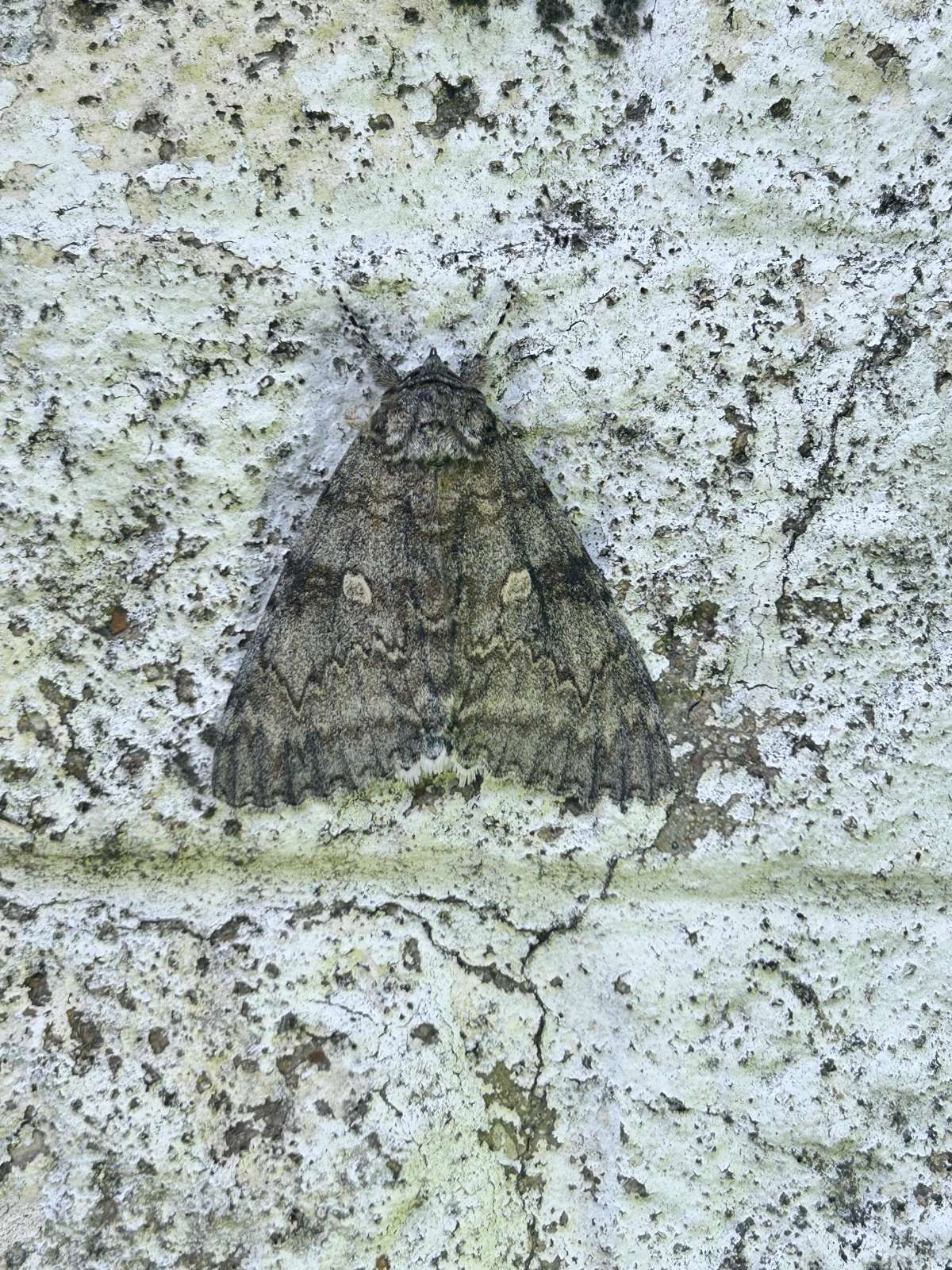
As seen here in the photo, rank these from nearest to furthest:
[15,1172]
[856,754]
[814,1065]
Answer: [15,1172]
[814,1065]
[856,754]

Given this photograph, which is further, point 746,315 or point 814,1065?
point 746,315

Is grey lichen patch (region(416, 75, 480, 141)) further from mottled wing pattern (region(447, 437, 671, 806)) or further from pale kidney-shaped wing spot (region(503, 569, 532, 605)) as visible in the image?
pale kidney-shaped wing spot (region(503, 569, 532, 605))

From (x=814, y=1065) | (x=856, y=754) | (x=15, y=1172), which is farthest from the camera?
(x=856, y=754)

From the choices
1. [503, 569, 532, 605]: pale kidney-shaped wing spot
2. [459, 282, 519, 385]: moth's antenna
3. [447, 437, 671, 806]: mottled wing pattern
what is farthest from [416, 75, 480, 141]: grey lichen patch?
[503, 569, 532, 605]: pale kidney-shaped wing spot

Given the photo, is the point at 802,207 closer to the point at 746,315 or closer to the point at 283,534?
the point at 746,315

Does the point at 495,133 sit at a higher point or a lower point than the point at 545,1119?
higher

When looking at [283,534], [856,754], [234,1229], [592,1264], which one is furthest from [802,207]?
[234,1229]

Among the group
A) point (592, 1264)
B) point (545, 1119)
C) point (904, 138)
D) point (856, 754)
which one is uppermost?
point (904, 138)
